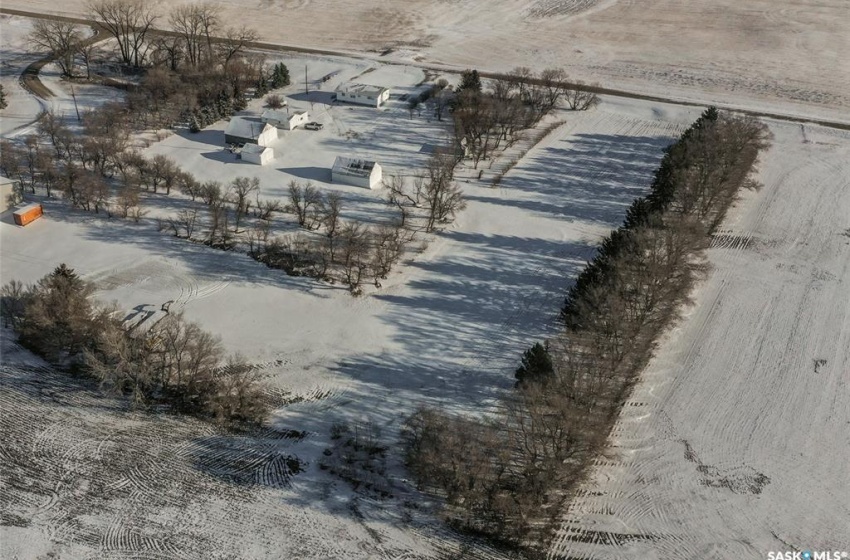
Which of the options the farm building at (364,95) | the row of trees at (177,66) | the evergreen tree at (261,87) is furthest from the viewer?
the evergreen tree at (261,87)

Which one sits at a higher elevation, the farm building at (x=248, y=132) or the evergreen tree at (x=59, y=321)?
the farm building at (x=248, y=132)

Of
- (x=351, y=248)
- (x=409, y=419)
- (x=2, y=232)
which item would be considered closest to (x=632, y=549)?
(x=409, y=419)

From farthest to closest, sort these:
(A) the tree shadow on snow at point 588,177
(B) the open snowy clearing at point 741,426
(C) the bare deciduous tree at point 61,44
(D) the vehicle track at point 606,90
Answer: (C) the bare deciduous tree at point 61,44, (D) the vehicle track at point 606,90, (A) the tree shadow on snow at point 588,177, (B) the open snowy clearing at point 741,426

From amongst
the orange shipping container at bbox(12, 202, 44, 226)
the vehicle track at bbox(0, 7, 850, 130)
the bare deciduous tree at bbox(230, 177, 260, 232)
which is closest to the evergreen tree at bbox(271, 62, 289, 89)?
the vehicle track at bbox(0, 7, 850, 130)

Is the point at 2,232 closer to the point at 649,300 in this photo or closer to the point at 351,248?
the point at 351,248

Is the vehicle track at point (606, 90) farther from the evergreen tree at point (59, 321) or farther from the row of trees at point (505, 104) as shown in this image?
the evergreen tree at point (59, 321)

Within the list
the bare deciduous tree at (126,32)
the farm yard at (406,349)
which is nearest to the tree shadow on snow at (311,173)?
the farm yard at (406,349)

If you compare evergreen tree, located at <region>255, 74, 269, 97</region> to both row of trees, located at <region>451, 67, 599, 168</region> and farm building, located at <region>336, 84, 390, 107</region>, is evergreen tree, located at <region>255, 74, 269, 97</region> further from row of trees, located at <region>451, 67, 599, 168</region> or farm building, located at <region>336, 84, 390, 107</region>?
row of trees, located at <region>451, 67, 599, 168</region>
